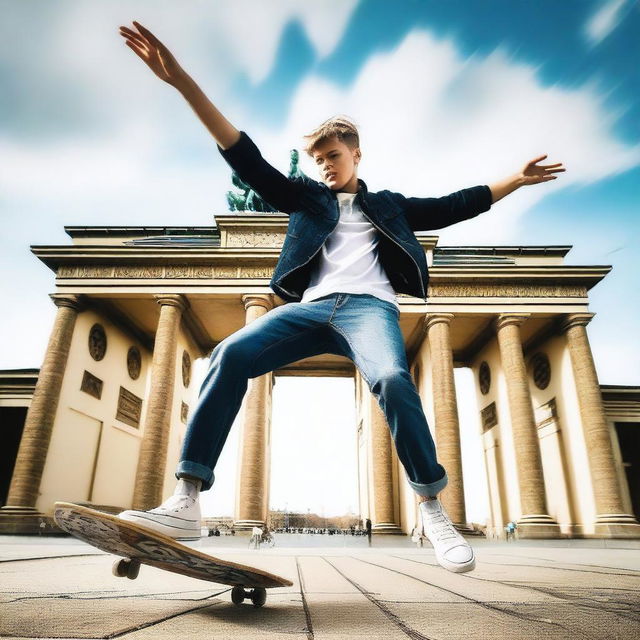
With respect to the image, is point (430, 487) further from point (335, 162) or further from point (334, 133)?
point (334, 133)

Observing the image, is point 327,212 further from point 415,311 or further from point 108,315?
point 108,315

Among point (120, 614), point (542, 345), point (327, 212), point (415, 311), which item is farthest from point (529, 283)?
point (120, 614)

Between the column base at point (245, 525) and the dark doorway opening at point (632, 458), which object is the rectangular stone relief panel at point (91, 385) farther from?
the dark doorway opening at point (632, 458)

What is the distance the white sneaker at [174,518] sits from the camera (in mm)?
1859

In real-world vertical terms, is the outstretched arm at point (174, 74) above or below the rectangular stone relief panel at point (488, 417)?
below

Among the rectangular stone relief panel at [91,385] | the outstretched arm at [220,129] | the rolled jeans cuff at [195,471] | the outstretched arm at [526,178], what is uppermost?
the rectangular stone relief panel at [91,385]

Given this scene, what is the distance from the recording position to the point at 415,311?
20531mm

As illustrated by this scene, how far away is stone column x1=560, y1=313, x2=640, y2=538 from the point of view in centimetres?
1717

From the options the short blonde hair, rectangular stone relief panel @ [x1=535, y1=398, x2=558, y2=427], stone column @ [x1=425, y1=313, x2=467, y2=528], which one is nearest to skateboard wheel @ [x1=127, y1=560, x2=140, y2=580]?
the short blonde hair

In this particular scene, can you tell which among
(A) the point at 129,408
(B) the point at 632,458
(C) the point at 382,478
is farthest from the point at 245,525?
(B) the point at 632,458

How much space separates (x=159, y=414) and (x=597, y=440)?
1601 cm

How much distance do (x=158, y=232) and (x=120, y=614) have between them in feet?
74.8

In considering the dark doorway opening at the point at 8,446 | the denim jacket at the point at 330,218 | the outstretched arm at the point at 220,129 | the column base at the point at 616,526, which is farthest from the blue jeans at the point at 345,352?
the dark doorway opening at the point at 8,446

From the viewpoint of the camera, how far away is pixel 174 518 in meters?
1.94
